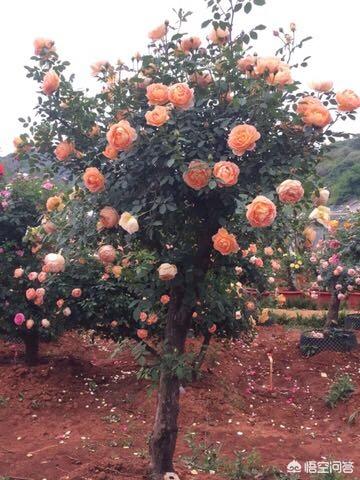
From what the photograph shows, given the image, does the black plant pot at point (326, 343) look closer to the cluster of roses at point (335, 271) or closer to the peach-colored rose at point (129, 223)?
the cluster of roses at point (335, 271)

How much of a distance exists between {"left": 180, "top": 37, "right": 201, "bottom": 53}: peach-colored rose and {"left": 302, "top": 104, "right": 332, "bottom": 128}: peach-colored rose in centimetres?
60

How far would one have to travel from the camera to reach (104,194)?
2.45 meters

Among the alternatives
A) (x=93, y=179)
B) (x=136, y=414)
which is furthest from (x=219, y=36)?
(x=136, y=414)

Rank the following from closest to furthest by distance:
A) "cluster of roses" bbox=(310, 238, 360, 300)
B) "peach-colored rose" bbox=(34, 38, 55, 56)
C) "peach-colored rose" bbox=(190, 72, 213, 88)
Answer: "peach-colored rose" bbox=(190, 72, 213, 88) < "peach-colored rose" bbox=(34, 38, 55, 56) < "cluster of roses" bbox=(310, 238, 360, 300)

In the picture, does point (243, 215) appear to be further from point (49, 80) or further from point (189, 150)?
point (49, 80)

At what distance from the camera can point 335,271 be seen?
772 cm

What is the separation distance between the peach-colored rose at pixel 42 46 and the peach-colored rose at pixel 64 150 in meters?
0.44

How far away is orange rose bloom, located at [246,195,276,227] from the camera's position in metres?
1.96

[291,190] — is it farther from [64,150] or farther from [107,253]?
[64,150]

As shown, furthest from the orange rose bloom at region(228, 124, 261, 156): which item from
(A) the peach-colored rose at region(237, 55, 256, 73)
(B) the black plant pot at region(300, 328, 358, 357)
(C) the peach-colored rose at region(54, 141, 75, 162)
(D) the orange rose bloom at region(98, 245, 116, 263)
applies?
(B) the black plant pot at region(300, 328, 358, 357)

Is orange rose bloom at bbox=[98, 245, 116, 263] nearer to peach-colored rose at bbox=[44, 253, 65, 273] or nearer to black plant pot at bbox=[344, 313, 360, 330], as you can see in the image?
peach-colored rose at bbox=[44, 253, 65, 273]

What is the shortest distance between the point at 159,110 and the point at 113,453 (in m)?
2.68

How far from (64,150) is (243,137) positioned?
0.94 meters

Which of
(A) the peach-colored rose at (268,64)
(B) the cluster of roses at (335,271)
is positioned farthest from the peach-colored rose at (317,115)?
(B) the cluster of roses at (335,271)
